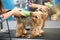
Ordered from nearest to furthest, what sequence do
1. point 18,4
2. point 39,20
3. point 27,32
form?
point 39,20 → point 27,32 → point 18,4

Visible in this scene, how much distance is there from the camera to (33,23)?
1.51 m

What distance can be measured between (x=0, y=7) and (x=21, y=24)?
0.84 feet

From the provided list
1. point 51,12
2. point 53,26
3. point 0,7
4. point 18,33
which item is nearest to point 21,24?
A: point 18,33

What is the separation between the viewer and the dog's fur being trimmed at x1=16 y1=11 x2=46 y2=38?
1.49m

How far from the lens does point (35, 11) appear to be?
5.01 ft

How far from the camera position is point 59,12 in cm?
179

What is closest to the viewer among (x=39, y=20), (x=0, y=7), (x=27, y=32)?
(x=0, y=7)

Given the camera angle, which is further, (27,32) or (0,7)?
(27,32)

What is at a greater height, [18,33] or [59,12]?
[59,12]

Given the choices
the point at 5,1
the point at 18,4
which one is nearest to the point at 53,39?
the point at 18,4

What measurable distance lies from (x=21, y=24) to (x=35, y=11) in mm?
158

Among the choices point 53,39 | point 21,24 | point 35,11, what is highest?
point 35,11

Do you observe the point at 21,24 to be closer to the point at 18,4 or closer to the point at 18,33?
the point at 18,33

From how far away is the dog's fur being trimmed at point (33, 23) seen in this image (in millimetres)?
1485
